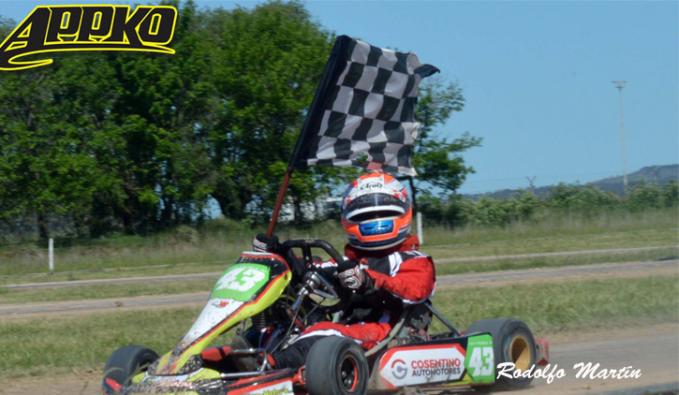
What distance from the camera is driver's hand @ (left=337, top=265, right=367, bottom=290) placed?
221 inches

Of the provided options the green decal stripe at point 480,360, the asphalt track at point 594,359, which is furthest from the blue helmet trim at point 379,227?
the asphalt track at point 594,359

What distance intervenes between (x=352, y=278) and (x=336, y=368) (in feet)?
1.86

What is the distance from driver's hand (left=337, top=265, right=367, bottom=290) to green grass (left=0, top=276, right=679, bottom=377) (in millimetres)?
3163

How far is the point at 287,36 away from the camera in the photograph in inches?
1378

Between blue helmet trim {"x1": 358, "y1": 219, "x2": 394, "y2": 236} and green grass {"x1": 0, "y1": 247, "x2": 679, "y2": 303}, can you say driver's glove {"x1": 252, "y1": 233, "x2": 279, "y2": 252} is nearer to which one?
blue helmet trim {"x1": 358, "y1": 219, "x2": 394, "y2": 236}

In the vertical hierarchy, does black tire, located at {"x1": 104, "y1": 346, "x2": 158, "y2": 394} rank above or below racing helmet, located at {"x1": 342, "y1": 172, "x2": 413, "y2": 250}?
below

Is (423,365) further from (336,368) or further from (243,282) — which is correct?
(243,282)

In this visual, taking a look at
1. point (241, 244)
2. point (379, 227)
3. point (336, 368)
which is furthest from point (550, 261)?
point (336, 368)

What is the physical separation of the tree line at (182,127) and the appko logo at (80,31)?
72 centimetres

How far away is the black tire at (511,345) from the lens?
643 centimetres

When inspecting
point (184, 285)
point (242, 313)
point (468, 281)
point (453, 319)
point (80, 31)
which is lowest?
point (453, 319)

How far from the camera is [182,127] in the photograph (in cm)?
3312

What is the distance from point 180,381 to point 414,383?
150 centimetres

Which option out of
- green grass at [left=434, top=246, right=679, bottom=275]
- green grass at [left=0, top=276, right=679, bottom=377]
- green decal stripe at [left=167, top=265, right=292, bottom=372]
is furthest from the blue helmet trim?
green grass at [left=434, top=246, right=679, bottom=275]
